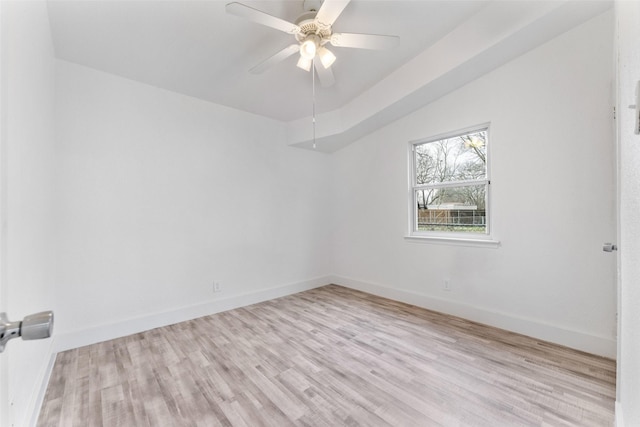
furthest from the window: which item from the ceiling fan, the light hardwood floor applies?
the ceiling fan

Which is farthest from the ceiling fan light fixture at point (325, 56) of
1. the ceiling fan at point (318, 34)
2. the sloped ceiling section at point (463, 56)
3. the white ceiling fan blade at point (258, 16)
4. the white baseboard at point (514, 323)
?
the white baseboard at point (514, 323)

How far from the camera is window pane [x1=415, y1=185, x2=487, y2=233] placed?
291 centimetres

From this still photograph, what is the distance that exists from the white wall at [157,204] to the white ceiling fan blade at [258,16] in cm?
176

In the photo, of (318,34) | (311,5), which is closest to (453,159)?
(318,34)

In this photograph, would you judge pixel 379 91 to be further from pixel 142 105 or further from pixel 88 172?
pixel 88 172

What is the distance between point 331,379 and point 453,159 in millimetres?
2661

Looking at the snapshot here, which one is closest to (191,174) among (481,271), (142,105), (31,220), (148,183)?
(148,183)

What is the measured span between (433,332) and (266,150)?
9.83 feet

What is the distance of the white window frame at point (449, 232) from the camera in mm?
2779

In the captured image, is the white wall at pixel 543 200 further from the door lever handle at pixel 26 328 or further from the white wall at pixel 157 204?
the door lever handle at pixel 26 328

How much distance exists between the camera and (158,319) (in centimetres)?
277

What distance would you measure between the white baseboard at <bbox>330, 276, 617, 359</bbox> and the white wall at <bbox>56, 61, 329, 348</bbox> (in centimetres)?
162

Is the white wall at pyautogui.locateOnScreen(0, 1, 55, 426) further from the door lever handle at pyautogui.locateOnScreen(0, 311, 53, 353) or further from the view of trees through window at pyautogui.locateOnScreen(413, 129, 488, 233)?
the view of trees through window at pyautogui.locateOnScreen(413, 129, 488, 233)

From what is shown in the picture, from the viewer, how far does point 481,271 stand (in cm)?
276
